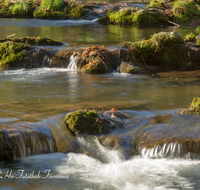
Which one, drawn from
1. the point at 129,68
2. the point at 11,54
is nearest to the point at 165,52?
the point at 129,68

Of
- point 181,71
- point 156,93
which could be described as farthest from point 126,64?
point 156,93

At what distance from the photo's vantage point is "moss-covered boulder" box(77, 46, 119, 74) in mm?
9602

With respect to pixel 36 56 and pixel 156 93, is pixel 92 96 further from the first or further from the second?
pixel 36 56

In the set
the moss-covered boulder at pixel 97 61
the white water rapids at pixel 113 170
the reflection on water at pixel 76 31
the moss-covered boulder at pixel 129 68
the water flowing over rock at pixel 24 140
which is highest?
the reflection on water at pixel 76 31

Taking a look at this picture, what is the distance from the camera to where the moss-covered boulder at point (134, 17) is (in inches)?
723

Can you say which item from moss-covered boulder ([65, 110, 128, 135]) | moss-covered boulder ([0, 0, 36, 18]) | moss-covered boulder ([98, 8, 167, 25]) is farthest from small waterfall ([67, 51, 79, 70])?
moss-covered boulder ([0, 0, 36, 18])

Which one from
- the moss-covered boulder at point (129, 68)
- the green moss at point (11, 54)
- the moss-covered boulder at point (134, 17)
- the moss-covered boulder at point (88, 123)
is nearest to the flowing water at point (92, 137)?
the moss-covered boulder at point (88, 123)

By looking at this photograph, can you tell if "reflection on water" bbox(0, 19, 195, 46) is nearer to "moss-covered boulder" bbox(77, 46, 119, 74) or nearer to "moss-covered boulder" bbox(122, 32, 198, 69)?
"moss-covered boulder" bbox(77, 46, 119, 74)

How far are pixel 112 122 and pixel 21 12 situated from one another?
1768cm

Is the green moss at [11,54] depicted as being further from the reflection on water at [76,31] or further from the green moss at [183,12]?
the green moss at [183,12]

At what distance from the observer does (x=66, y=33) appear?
15211 millimetres

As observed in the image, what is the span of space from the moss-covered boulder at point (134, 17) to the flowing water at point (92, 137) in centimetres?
960

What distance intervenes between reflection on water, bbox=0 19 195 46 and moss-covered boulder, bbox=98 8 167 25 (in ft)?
3.04

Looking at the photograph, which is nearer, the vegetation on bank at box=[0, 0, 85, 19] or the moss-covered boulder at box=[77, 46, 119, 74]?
the moss-covered boulder at box=[77, 46, 119, 74]
